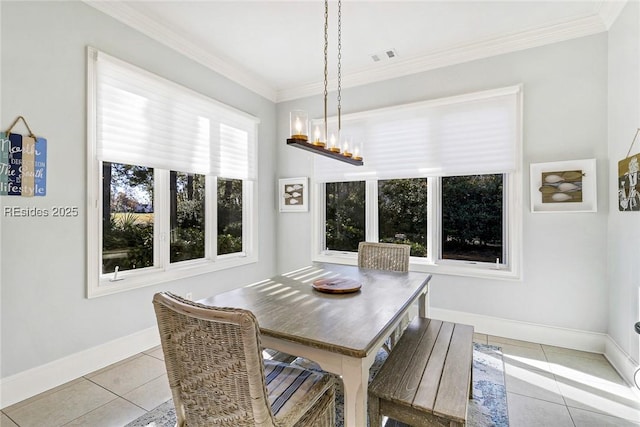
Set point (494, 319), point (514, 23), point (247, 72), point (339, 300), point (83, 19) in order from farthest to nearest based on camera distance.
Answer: point (247, 72)
point (494, 319)
point (514, 23)
point (83, 19)
point (339, 300)

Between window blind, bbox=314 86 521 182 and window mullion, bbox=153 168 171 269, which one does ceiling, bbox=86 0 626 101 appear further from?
window mullion, bbox=153 168 171 269

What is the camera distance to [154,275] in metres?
2.96

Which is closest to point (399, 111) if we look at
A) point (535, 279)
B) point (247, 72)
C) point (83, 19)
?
point (247, 72)

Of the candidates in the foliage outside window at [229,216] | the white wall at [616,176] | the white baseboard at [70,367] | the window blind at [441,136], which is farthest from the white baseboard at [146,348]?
the window blind at [441,136]

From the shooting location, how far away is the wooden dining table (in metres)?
1.34

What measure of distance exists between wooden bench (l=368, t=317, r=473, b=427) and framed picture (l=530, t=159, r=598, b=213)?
177cm

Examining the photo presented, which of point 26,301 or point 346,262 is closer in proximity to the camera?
point 26,301

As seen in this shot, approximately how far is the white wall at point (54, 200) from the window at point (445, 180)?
2509mm

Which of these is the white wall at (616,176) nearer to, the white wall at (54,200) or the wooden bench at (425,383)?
the wooden bench at (425,383)

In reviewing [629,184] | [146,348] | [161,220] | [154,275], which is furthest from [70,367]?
[629,184]

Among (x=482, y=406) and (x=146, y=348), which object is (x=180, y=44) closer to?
(x=146, y=348)

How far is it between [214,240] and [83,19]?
2280mm

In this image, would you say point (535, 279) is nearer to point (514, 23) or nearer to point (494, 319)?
point (494, 319)

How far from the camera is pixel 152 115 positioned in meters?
2.90
